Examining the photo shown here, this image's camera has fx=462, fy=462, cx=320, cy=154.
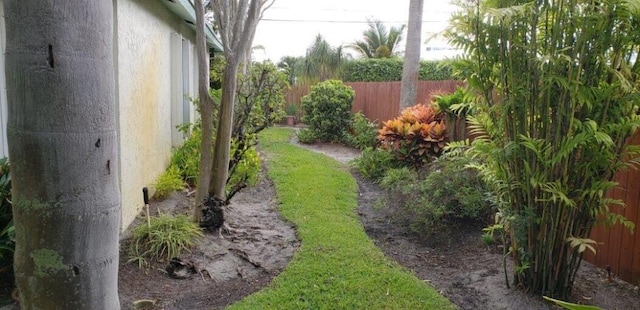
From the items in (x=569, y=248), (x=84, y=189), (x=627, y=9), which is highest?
(x=627, y=9)

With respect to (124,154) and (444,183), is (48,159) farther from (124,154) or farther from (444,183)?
(444,183)

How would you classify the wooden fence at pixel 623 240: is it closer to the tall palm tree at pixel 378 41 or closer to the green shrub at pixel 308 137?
the green shrub at pixel 308 137

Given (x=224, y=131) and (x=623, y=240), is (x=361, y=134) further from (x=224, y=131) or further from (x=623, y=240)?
(x=623, y=240)

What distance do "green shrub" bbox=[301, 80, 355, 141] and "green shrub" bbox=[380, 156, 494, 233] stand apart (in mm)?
8206

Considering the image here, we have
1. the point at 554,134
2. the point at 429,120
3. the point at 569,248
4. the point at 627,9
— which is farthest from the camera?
the point at 429,120

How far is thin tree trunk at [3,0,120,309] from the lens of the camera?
110cm

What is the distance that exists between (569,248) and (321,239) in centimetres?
244

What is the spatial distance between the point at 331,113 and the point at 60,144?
13.3 m

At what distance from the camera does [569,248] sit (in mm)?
3557

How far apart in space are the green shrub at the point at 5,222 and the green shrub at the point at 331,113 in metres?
10.9

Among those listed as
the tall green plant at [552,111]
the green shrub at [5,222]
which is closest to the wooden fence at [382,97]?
the tall green plant at [552,111]

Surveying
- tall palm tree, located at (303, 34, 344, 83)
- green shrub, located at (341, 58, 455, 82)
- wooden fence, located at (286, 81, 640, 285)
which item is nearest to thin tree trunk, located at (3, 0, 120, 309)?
wooden fence, located at (286, 81, 640, 285)

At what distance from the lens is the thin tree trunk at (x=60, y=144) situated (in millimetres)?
1097

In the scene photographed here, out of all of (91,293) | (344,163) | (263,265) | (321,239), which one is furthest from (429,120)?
(91,293)
